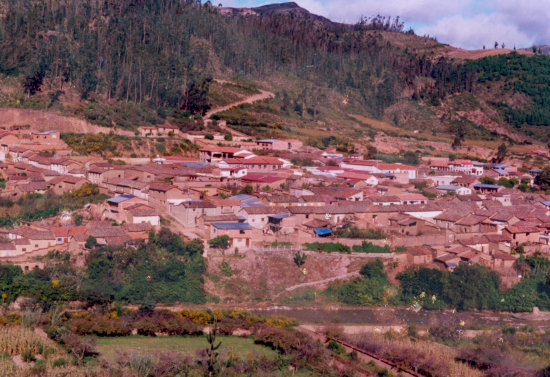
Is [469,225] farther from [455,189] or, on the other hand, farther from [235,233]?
[235,233]

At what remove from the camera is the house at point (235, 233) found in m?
20.8

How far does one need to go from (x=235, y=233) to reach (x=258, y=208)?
5.77 ft

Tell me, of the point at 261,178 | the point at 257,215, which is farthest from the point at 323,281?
the point at 261,178

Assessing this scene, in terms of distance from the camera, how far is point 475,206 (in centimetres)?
2623

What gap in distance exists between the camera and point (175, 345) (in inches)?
599

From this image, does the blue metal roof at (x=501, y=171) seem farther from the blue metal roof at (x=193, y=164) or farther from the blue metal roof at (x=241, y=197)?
the blue metal roof at (x=241, y=197)

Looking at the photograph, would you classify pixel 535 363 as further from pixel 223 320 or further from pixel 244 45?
pixel 244 45

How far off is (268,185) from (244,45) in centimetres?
2858

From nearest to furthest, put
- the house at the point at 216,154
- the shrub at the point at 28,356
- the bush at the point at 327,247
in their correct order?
the shrub at the point at 28,356
the bush at the point at 327,247
the house at the point at 216,154

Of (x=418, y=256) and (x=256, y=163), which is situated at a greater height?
(x=256, y=163)

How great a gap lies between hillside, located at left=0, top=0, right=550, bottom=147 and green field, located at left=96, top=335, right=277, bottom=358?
711 inches

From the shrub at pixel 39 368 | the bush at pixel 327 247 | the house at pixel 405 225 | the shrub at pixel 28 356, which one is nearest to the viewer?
the shrub at pixel 39 368

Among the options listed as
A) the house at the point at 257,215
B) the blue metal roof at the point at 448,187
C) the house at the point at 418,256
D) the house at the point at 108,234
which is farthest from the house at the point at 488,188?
the house at the point at 108,234

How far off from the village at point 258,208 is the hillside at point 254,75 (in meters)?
6.23
